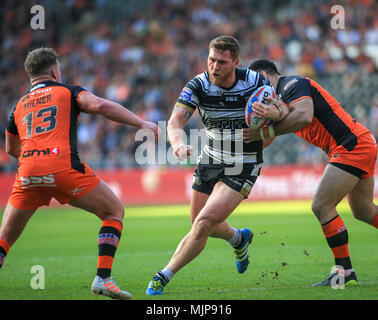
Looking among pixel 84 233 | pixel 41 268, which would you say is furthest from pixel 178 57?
pixel 41 268

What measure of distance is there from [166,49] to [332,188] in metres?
19.4

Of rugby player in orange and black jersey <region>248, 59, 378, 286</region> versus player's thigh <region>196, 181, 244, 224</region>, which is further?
rugby player in orange and black jersey <region>248, 59, 378, 286</region>

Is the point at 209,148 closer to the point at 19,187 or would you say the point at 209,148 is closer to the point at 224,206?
the point at 224,206

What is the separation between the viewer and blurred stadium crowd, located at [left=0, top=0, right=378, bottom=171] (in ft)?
70.2

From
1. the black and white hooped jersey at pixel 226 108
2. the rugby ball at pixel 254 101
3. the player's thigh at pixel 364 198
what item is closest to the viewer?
the rugby ball at pixel 254 101

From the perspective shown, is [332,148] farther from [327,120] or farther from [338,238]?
[338,238]

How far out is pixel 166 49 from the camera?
25375 millimetres

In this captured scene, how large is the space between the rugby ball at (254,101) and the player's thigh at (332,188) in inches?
42.1

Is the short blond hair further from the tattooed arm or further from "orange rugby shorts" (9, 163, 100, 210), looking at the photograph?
"orange rugby shorts" (9, 163, 100, 210)

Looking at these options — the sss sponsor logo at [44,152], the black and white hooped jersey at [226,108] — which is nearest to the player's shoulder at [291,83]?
the black and white hooped jersey at [226,108]

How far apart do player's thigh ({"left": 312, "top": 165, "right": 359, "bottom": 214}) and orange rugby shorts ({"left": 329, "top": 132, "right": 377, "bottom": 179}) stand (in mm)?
143

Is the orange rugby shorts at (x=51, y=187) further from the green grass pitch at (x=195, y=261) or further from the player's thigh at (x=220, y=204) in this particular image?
the player's thigh at (x=220, y=204)

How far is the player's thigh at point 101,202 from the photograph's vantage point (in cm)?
597

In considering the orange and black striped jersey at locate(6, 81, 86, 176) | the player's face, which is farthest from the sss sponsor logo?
the player's face
